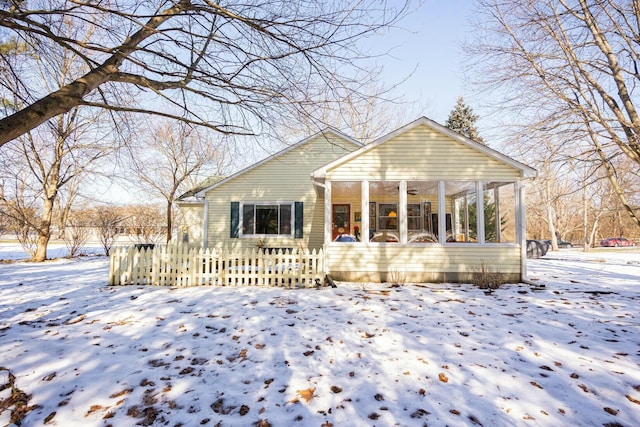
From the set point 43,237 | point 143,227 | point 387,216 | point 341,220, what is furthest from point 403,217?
point 143,227

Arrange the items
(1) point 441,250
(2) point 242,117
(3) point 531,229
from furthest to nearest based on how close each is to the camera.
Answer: (3) point 531,229 < (1) point 441,250 < (2) point 242,117

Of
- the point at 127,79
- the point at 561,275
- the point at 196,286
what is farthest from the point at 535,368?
the point at 561,275

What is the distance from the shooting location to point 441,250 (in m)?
8.29

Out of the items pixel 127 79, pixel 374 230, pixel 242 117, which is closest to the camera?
pixel 127 79

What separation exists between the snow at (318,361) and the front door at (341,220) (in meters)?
7.29

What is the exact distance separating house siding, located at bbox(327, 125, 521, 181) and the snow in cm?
376

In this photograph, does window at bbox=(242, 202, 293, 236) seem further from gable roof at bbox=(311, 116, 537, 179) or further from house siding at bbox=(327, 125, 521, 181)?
house siding at bbox=(327, 125, 521, 181)

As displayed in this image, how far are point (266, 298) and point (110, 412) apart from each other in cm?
373

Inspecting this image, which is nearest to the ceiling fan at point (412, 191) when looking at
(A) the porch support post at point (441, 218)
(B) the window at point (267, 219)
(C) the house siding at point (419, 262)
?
(A) the porch support post at point (441, 218)

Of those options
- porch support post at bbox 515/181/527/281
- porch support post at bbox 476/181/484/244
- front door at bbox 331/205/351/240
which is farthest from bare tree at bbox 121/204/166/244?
porch support post at bbox 515/181/527/281

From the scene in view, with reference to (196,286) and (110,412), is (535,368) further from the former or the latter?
(196,286)

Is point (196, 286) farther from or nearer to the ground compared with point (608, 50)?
nearer to the ground

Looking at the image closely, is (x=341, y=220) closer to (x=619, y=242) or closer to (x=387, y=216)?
(x=387, y=216)

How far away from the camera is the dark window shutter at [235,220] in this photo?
12402 mm
